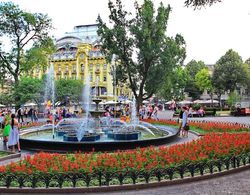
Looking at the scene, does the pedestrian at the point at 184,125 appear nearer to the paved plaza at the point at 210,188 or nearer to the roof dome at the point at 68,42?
the paved plaza at the point at 210,188

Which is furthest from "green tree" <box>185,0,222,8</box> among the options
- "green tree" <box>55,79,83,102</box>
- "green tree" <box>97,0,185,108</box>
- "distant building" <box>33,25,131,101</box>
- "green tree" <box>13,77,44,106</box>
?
"distant building" <box>33,25,131,101</box>

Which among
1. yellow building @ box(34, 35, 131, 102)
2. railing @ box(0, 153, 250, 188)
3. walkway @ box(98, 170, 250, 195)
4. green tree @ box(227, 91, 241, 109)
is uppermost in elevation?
yellow building @ box(34, 35, 131, 102)

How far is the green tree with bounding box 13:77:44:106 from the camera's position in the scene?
149 ft

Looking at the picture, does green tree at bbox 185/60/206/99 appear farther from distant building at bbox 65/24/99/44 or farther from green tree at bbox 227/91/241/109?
distant building at bbox 65/24/99/44

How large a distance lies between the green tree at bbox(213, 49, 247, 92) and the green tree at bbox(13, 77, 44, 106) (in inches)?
1433

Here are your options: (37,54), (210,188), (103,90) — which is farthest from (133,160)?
(103,90)

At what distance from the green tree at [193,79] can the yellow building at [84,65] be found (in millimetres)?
15559

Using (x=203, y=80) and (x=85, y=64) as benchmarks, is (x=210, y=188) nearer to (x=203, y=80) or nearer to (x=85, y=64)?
(x=203, y=80)

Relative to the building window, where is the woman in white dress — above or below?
below

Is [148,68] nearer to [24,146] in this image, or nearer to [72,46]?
[24,146]

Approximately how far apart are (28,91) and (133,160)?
39.8 meters

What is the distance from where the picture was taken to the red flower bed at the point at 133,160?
8914 millimetres

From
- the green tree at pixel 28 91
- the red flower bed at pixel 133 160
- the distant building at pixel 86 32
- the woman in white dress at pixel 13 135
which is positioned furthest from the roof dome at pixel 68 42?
the red flower bed at pixel 133 160

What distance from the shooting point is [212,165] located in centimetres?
967
